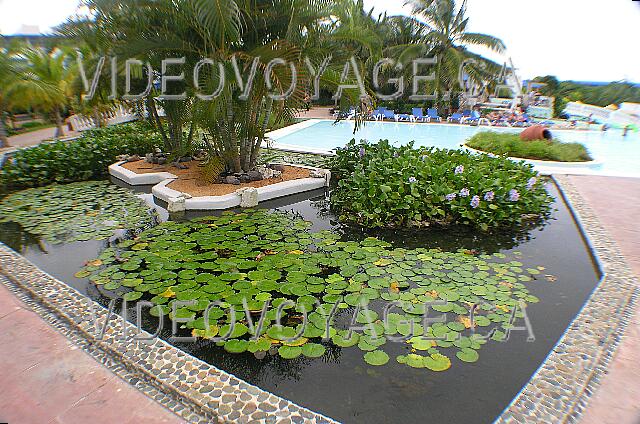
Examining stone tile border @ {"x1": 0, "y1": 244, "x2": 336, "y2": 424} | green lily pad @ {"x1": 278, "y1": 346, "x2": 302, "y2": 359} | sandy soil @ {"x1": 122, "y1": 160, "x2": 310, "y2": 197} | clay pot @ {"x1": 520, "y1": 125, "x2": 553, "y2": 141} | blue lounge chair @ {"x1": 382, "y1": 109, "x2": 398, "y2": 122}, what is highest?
blue lounge chair @ {"x1": 382, "y1": 109, "x2": 398, "y2": 122}

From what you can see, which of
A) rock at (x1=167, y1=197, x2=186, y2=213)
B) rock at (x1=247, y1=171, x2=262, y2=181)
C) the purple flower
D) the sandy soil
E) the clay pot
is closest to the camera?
the purple flower

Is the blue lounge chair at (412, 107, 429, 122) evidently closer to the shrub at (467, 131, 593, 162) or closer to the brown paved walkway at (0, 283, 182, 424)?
the shrub at (467, 131, 593, 162)

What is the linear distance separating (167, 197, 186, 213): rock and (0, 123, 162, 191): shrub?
3.12 meters

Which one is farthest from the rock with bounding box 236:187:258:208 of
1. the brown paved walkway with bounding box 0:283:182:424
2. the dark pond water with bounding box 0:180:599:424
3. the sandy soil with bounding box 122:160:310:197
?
the brown paved walkway with bounding box 0:283:182:424

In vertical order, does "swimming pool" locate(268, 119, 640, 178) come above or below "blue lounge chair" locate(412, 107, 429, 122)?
below

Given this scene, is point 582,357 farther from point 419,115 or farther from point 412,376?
point 419,115

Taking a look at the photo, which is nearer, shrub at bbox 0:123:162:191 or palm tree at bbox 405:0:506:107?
shrub at bbox 0:123:162:191

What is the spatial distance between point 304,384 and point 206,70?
4658mm

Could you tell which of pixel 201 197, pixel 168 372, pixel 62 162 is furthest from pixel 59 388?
pixel 62 162

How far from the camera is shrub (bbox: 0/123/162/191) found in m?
6.72

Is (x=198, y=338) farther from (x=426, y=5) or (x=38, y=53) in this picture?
(x=426, y=5)

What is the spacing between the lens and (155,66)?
19.0 ft

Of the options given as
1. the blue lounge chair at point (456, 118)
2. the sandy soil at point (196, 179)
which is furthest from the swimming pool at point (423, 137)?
the sandy soil at point (196, 179)

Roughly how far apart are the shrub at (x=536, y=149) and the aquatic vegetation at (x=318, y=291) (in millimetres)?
6280
